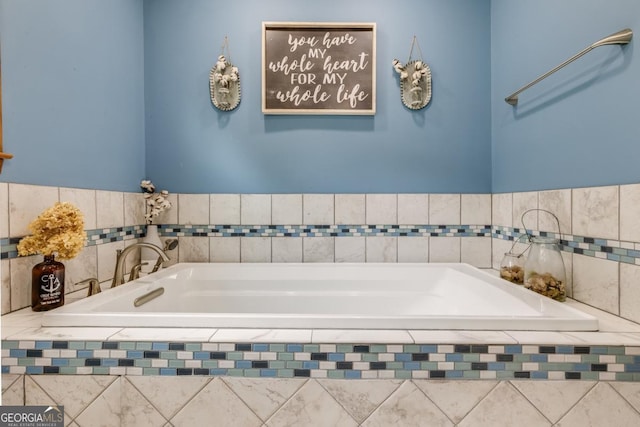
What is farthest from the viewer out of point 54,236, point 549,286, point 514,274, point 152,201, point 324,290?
point 152,201

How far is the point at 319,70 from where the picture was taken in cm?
186

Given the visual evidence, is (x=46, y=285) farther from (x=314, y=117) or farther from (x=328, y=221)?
(x=314, y=117)

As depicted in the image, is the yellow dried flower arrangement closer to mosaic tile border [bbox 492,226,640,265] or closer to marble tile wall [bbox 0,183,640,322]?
marble tile wall [bbox 0,183,640,322]

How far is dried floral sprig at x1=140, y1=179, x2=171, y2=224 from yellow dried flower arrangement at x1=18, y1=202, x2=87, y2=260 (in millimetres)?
711

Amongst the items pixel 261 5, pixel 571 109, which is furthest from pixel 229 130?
pixel 571 109

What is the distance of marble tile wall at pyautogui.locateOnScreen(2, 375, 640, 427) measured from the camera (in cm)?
86

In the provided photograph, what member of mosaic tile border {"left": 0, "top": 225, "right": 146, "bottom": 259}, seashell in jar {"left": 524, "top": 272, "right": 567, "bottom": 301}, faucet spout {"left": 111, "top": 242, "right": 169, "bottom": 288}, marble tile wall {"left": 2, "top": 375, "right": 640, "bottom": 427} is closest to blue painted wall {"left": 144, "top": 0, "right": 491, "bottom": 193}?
mosaic tile border {"left": 0, "top": 225, "right": 146, "bottom": 259}

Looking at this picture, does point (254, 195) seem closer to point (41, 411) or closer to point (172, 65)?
point (172, 65)

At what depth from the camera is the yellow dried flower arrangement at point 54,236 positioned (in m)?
1.05

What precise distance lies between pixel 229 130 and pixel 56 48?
2.73 ft

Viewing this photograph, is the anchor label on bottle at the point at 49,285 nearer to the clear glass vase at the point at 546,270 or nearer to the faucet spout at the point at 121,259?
the faucet spout at the point at 121,259

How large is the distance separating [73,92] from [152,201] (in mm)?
662

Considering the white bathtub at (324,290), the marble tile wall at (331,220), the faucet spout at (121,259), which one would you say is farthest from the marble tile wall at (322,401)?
the marble tile wall at (331,220)

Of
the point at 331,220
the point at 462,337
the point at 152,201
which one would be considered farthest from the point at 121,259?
the point at 462,337
